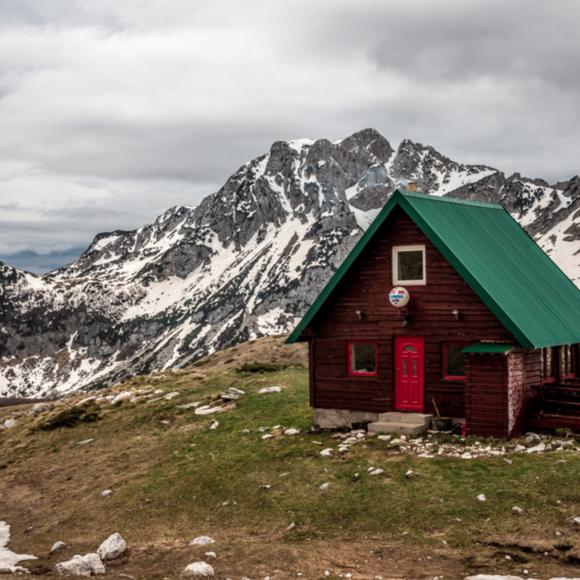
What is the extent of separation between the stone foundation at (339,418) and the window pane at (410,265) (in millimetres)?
5243

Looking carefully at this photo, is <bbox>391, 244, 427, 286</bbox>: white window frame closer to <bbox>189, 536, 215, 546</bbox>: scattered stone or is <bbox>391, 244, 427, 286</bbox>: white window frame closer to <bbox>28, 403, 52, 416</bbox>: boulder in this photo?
<bbox>189, 536, 215, 546</bbox>: scattered stone

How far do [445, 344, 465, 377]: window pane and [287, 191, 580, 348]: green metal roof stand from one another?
246cm

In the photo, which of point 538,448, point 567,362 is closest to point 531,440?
point 538,448

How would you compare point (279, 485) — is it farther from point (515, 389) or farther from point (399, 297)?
point (515, 389)

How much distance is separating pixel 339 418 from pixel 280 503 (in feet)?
27.0

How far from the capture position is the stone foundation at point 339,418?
30812mm

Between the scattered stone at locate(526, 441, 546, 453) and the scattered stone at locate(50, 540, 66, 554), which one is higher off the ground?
the scattered stone at locate(526, 441, 546, 453)

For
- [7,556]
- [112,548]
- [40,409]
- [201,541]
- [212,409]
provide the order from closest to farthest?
[112,548]
[201,541]
[7,556]
[212,409]
[40,409]

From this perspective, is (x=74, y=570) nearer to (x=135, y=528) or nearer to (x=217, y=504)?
(x=135, y=528)

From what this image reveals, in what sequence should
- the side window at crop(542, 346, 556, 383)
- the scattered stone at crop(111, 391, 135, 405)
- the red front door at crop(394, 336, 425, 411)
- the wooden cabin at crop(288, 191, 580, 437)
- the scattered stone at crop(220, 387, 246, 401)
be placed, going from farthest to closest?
the scattered stone at crop(111, 391, 135, 405) < the scattered stone at crop(220, 387, 246, 401) < the side window at crop(542, 346, 556, 383) < the red front door at crop(394, 336, 425, 411) < the wooden cabin at crop(288, 191, 580, 437)

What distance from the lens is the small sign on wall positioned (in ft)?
96.5

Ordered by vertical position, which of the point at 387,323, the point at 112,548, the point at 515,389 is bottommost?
the point at 112,548

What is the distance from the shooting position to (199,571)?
17062 mm

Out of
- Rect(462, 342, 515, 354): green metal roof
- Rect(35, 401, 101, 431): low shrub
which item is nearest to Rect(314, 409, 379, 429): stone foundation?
Rect(462, 342, 515, 354): green metal roof
